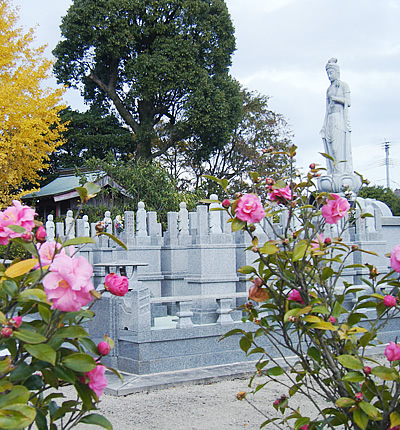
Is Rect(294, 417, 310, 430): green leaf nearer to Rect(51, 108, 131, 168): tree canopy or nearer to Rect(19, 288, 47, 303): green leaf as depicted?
Rect(19, 288, 47, 303): green leaf

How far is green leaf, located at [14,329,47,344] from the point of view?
1.49 m

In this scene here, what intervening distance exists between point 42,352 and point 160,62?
18.9 metres

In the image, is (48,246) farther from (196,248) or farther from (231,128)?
(231,128)

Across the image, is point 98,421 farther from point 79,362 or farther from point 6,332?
point 6,332

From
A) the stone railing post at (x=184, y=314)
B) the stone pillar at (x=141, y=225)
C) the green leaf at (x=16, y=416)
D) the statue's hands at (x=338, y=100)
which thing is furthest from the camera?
the statue's hands at (x=338, y=100)

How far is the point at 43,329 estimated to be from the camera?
5.60 ft

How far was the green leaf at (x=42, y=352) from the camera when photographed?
1492mm

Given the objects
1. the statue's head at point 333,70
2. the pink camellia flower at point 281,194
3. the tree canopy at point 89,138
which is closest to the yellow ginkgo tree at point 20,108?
the tree canopy at point 89,138

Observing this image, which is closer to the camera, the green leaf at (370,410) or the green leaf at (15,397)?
the green leaf at (15,397)

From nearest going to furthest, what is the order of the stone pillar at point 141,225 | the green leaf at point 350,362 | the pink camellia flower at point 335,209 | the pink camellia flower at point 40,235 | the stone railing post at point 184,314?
1. the pink camellia flower at point 40,235
2. the green leaf at point 350,362
3. the pink camellia flower at point 335,209
4. the stone railing post at point 184,314
5. the stone pillar at point 141,225

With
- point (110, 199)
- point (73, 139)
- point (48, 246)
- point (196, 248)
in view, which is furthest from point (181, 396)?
point (73, 139)

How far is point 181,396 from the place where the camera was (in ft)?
16.0

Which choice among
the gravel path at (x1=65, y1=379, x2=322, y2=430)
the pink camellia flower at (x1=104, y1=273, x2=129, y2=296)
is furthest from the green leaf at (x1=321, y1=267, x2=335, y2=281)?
the gravel path at (x1=65, y1=379, x2=322, y2=430)

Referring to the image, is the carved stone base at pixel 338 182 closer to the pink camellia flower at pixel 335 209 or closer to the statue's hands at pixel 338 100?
the statue's hands at pixel 338 100
